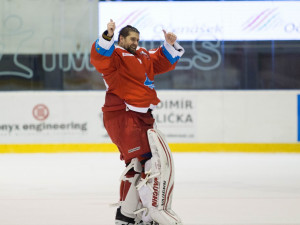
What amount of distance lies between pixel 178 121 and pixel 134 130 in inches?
231

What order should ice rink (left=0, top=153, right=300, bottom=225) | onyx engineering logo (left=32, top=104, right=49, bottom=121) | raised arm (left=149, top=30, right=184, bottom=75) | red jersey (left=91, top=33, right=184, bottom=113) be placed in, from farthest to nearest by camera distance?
onyx engineering logo (left=32, top=104, right=49, bottom=121)
ice rink (left=0, top=153, right=300, bottom=225)
raised arm (left=149, top=30, right=184, bottom=75)
red jersey (left=91, top=33, right=184, bottom=113)

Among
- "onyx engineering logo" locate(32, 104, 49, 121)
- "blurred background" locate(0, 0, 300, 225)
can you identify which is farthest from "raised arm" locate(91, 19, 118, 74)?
"onyx engineering logo" locate(32, 104, 49, 121)

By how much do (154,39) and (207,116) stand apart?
1.49 m

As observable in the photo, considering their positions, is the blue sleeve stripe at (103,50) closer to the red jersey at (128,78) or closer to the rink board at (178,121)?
the red jersey at (128,78)

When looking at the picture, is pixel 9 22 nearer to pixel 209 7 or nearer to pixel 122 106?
pixel 209 7

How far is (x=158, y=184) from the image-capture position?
2.79m

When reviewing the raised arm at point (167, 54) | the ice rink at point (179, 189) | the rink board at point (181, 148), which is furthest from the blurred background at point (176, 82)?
the raised arm at point (167, 54)

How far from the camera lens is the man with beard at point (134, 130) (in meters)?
2.80

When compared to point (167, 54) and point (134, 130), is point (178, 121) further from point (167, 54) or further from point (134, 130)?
point (134, 130)

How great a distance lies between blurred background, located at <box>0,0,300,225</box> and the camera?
8719 mm

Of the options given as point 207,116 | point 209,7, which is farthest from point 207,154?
point 209,7

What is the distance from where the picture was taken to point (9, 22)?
366 inches

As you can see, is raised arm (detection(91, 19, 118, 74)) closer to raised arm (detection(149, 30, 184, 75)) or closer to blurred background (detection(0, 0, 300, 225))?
raised arm (detection(149, 30, 184, 75))

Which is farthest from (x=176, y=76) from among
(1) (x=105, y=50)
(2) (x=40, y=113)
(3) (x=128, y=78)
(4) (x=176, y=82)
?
(1) (x=105, y=50)
